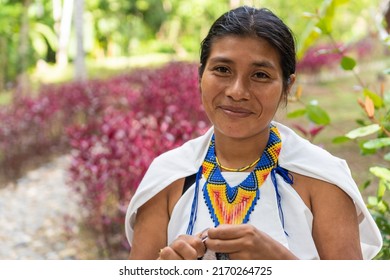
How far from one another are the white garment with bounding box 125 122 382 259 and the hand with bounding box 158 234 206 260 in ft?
0.36

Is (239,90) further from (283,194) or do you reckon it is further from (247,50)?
(283,194)

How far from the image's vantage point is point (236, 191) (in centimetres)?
142

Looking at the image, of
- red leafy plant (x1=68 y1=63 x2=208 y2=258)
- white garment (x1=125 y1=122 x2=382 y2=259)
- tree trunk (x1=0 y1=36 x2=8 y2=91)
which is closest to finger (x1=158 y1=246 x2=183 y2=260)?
white garment (x1=125 y1=122 x2=382 y2=259)

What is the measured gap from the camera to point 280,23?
56.2 inches

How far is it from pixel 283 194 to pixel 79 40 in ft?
30.3

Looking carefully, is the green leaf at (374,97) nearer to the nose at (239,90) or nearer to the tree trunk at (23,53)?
the nose at (239,90)

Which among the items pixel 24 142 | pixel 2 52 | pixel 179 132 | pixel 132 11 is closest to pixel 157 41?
pixel 132 11

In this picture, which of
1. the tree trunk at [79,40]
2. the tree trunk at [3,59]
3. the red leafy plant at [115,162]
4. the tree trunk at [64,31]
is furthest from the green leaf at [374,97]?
the tree trunk at [64,31]

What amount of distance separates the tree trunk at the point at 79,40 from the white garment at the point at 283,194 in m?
8.53

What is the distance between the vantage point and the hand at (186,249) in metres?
1.29

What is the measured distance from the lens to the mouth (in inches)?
54.5

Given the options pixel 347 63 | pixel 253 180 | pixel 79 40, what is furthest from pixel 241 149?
pixel 79 40

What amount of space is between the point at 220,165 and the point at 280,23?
1.22 feet
